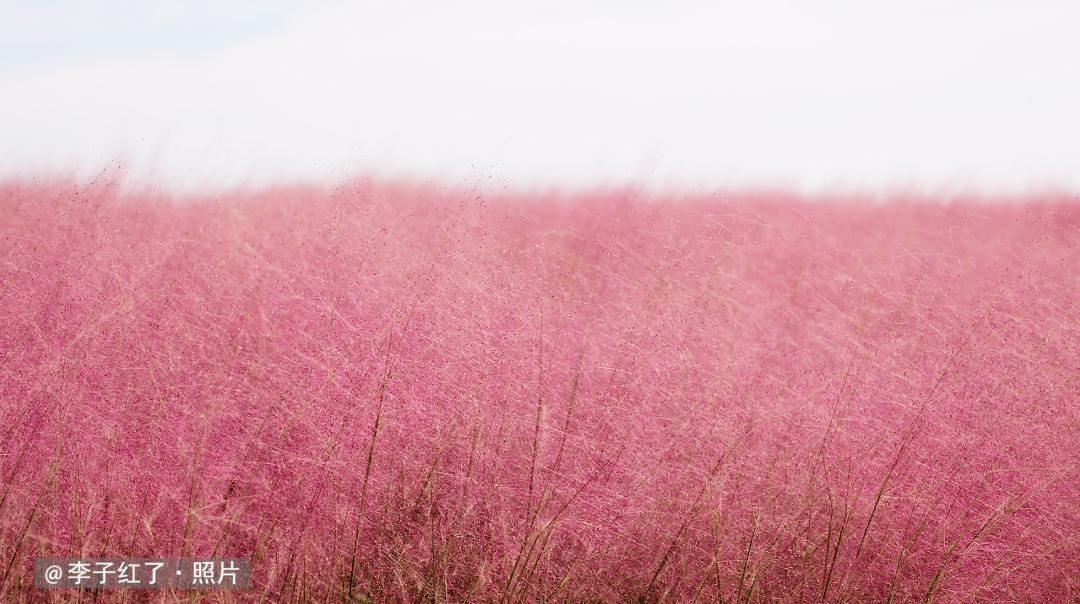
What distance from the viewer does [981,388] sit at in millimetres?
2172

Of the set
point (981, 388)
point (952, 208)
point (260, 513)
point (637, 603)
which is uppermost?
point (952, 208)

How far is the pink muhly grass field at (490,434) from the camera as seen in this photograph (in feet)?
6.14

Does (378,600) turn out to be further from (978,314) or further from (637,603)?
(978,314)

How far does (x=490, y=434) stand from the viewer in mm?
1959

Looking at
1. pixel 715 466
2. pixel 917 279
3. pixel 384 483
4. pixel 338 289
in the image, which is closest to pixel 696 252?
pixel 917 279

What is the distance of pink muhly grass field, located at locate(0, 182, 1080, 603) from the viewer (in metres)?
1.87

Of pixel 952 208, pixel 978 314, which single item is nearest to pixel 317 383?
pixel 978 314

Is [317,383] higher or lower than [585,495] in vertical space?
higher

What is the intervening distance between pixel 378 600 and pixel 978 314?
204 cm

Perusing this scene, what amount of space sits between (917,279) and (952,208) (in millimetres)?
2881

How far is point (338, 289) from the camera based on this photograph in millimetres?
2223

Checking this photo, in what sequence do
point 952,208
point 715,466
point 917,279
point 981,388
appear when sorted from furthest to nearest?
point 952,208 → point 917,279 → point 981,388 → point 715,466

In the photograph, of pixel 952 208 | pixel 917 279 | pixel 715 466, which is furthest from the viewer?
pixel 952 208

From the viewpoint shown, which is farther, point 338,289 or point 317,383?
point 338,289
